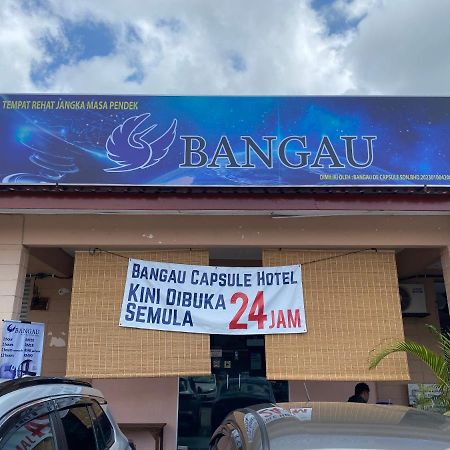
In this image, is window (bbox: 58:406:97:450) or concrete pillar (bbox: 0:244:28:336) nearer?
window (bbox: 58:406:97:450)

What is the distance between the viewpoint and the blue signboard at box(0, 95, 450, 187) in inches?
259

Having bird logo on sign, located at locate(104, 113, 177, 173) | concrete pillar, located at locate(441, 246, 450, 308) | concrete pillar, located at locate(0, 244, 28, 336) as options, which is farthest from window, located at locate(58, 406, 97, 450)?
concrete pillar, located at locate(441, 246, 450, 308)

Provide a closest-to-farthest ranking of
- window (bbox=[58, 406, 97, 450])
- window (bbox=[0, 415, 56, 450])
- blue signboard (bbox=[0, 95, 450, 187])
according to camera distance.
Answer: window (bbox=[0, 415, 56, 450]) → window (bbox=[58, 406, 97, 450]) → blue signboard (bbox=[0, 95, 450, 187])

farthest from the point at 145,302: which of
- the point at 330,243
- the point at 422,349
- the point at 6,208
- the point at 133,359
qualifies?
the point at 422,349

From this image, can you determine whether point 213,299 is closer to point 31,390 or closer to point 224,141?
point 224,141

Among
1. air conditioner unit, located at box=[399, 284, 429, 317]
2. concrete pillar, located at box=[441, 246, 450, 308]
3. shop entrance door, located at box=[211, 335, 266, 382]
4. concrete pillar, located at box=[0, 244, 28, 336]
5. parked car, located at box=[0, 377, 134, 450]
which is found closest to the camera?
parked car, located at box=[0, 377, 134, 450]

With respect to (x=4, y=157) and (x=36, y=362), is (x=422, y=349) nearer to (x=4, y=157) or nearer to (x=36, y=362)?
(x=36, y=362)

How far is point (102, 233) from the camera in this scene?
21.7ft

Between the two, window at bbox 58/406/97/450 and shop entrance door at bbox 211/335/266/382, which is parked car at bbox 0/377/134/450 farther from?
shop entrance door at bbox 211/335/266/382

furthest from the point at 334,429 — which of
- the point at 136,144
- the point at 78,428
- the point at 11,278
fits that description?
the point at 11,278

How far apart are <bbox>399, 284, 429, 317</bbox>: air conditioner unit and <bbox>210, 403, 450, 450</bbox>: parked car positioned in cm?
663

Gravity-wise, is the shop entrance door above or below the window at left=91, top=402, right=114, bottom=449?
above

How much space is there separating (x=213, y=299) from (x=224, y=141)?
218 cm

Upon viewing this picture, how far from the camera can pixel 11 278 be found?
6441 millimetres
